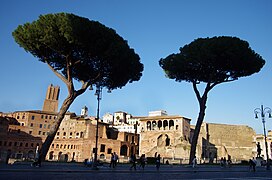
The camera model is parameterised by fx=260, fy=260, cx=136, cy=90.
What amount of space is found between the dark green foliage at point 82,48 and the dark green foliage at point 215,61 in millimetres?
4209

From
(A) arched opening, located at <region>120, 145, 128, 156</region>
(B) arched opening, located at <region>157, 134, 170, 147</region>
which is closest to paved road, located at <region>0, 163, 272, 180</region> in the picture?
(B) arched opening, located at <region>157, 134, 170, 147</region>

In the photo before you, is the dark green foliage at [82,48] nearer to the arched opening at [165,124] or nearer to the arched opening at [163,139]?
the arched opening at [163,139]

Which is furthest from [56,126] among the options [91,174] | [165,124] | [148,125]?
[148,125]

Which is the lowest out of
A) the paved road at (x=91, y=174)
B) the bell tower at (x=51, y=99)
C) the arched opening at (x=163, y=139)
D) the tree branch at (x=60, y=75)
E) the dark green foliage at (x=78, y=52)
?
the paved road at (x=91, y=174)

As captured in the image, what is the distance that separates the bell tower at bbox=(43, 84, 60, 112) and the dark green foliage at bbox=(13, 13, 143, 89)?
82.9m

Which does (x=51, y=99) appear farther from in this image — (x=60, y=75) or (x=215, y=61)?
(x=215, y=61)

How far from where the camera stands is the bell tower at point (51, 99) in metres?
101

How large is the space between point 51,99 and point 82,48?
88.0m

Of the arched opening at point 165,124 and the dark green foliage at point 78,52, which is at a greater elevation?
the dark green foliage at point 78,52

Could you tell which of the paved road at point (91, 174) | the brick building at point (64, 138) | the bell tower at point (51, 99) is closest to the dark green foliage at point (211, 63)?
the paved road at point (91, 174)

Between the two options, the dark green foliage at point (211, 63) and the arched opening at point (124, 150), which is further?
the arched opening at point (124, 150)

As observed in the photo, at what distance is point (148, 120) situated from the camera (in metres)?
56.2

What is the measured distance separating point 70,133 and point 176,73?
48114 mm

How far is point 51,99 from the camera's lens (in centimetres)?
10269
